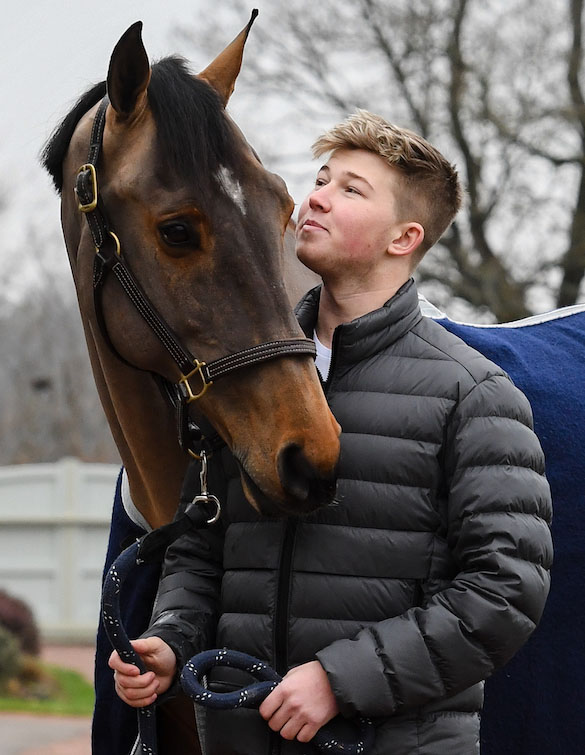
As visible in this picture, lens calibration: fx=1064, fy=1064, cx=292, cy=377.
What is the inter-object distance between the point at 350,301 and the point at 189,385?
0.38m

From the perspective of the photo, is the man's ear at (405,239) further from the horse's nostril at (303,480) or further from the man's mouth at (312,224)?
the horse's nostril at (303,480)

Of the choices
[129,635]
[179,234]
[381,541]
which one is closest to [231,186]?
[179,234]

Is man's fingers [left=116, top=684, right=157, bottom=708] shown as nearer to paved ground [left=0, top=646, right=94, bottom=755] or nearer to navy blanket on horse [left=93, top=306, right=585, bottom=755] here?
navy blanket on horse [left=93, top=306, right=585, bottom=755]

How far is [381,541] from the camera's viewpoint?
196 cm

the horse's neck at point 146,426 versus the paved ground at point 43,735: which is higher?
the horse's neck at point 146,426

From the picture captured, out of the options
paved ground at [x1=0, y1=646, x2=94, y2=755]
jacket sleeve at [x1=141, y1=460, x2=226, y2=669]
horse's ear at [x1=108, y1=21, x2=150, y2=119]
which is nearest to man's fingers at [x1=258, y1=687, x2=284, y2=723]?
jacket sleeve at [x1=141, y1=460, x2=226, y2=669]

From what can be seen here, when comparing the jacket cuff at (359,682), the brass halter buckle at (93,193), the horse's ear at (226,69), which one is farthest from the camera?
the horse's ear at (226,69)

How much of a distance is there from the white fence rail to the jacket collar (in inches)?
344

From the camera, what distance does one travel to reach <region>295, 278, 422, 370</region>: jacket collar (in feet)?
6.89

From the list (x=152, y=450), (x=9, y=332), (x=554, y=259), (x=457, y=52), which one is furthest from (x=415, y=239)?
(x=9, y=332)

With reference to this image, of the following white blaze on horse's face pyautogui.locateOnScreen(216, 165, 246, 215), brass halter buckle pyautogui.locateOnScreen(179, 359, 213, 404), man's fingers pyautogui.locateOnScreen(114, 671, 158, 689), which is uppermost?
white blaze on horse's face pyautogui.locateOnScreen(216, 165, 246, 215)

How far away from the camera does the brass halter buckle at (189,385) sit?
7.16 feet

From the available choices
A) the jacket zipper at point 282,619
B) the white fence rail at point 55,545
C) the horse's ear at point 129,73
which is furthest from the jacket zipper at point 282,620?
the white fence rail at point 55,545

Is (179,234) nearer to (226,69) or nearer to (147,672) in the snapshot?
(226,69)
